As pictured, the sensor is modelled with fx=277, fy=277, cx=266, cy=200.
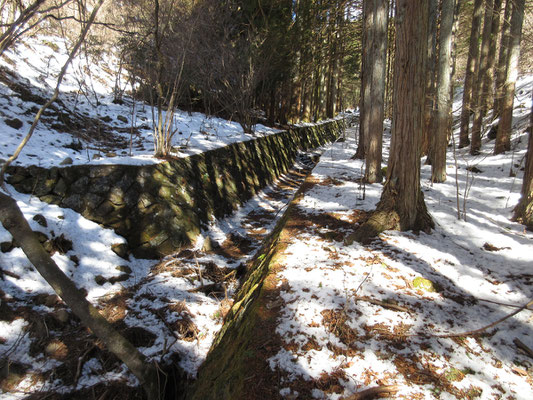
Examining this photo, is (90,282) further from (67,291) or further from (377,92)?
(377,92)

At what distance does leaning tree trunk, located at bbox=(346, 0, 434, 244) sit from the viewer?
10.9ft

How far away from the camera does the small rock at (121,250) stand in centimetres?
411

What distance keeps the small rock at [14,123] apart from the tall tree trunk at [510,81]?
36.5 ft

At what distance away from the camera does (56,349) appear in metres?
2.69

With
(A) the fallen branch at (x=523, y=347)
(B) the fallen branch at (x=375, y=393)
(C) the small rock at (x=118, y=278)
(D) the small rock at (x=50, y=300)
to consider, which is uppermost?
(B) the fallen branch at (x=375, y=393)

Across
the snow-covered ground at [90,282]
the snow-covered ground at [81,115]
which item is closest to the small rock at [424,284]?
the snow-covered ground at [90,282]

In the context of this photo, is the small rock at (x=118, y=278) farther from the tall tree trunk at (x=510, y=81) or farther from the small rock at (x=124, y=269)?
the tall tree trunk at (x=510, y=81)

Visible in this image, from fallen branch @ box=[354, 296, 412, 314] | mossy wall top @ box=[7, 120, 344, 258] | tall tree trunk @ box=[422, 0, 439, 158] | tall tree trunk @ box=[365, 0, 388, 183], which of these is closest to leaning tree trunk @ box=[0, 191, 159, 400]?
fallen branch @ box=[354, 296, 412, 314]

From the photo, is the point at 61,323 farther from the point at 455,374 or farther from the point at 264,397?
the point at 455,374

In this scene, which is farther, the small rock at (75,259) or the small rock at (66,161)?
the small rock at (66,161)

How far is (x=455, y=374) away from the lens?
1.70 metres

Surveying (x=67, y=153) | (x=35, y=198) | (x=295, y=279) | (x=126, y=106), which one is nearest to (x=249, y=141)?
(x=126, y=106)

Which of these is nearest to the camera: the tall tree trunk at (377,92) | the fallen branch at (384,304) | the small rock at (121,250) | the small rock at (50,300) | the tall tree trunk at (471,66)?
the fallen branch at (384,304)

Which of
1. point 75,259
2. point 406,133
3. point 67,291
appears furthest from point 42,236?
point 406,133
